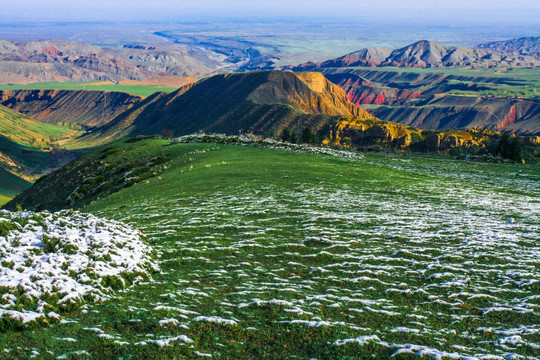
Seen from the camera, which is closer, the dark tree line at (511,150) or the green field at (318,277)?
the green field at (318,277)

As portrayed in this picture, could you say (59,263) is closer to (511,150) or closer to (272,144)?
(272,144)

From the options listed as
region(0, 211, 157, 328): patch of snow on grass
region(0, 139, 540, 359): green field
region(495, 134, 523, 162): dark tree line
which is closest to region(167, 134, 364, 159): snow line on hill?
region(0, 139, 540, 359): green field

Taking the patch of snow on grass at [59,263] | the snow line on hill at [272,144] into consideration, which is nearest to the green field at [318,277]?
the patch of snow on grass at [59,263]

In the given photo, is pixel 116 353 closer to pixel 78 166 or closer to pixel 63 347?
pixel 63 347

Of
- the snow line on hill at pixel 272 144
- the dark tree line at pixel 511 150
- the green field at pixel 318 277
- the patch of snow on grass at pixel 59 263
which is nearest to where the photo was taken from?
the green field at pixel 318 277

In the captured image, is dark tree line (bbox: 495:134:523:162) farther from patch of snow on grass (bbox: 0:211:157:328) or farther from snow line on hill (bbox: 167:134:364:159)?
patch of snow on grass (bbox: 0:211:157:328)

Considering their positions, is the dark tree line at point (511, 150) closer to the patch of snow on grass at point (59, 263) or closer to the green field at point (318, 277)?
the green field at point (318, 277)

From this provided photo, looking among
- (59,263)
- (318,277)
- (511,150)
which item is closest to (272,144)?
(318,277)

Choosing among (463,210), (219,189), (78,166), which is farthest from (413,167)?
(78,166)
